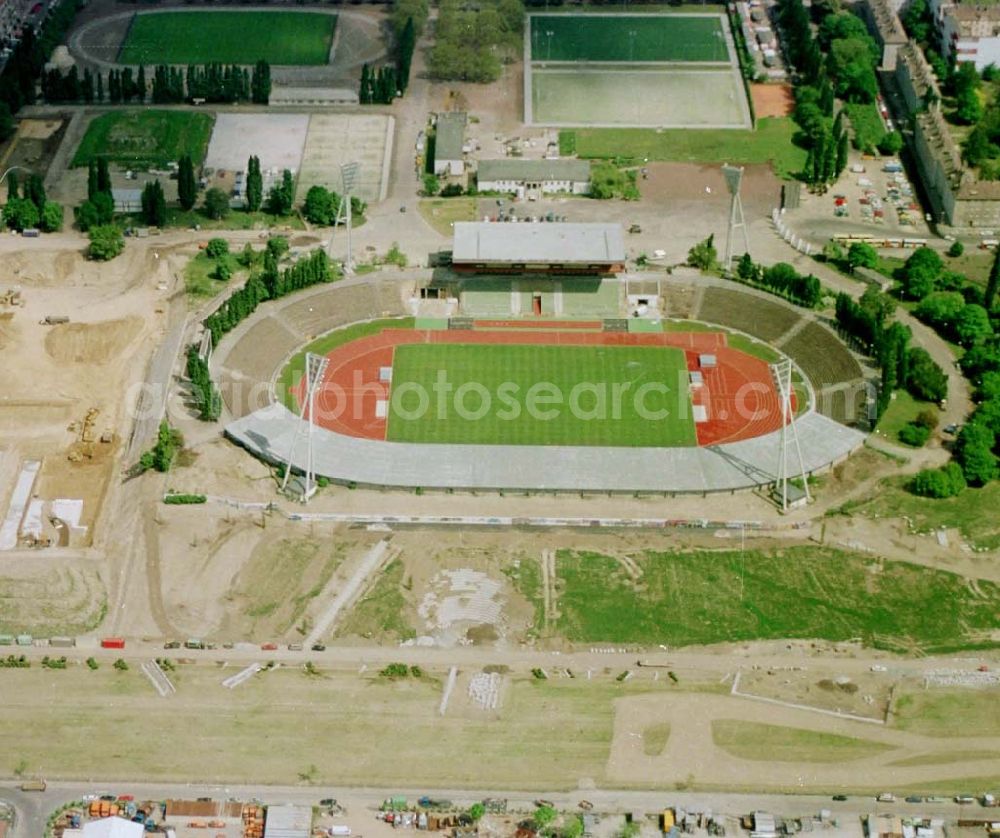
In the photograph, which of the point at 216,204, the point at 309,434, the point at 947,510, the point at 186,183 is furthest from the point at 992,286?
the point at 186,183

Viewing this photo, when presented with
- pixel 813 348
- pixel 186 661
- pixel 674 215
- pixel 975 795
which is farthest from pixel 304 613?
pixel 674 215

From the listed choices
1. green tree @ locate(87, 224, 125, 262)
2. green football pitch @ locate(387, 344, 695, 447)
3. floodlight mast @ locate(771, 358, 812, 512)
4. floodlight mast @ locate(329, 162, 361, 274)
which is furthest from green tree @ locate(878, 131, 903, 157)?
green tree @ locate(87, 224, 125, 262)

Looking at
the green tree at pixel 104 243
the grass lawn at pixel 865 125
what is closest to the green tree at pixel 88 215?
the green tree at pixel 104 243

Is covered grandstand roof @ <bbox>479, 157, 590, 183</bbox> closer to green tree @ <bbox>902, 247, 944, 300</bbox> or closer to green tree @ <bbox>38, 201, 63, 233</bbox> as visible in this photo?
green tree @ <bbox>902, 247, 944, 300</bbox>

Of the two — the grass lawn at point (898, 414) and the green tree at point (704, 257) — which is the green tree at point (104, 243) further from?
the grass lawn at point (898, 414)

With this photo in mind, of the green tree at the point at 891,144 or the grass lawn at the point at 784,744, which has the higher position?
the green tree at the point at 891,144

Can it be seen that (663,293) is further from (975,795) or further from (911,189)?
(975,795)

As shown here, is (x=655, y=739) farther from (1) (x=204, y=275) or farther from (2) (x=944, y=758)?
(1) (x=204, y=275)
